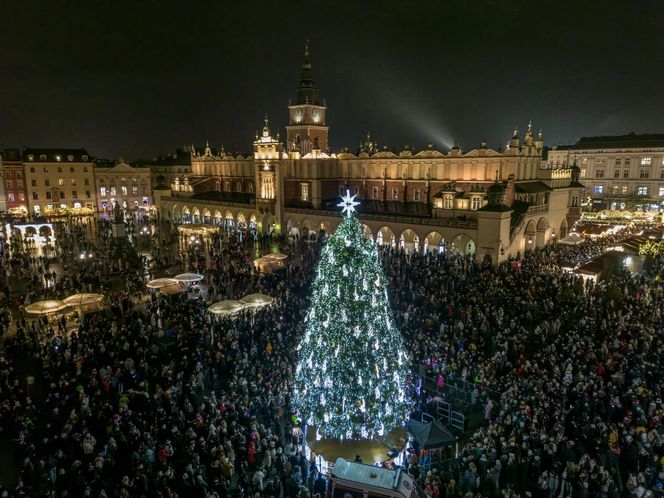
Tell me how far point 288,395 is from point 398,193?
34267 millimetres

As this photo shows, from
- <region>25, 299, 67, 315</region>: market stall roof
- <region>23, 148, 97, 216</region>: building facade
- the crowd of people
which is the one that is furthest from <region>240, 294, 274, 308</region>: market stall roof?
<region>23, 148, 97, 216</region>: building facade

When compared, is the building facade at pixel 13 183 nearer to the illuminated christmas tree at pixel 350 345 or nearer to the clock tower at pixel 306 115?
the clock tower at pixel 306 115

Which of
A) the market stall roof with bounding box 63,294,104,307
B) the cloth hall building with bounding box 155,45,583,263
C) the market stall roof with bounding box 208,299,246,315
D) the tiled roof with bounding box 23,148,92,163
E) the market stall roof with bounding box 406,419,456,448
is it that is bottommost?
the market stall roof with bounding box 406,419,456,448

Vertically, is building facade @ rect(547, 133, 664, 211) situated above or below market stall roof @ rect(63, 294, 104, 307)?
above

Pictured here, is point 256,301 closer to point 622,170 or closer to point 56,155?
point 56,155

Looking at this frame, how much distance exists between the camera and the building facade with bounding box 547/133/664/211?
185 feet

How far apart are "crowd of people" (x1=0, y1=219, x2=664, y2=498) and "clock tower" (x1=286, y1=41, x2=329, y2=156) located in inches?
1451

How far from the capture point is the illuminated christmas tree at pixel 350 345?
1103cm

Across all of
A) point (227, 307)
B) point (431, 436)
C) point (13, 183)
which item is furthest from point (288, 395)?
point (13, 183)

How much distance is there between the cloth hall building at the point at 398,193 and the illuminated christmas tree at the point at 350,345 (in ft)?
72.1

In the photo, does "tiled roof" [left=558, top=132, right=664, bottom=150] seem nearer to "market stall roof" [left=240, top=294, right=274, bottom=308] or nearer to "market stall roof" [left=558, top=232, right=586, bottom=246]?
"market stall roof" [left=558, top=232, right=586, bottom=246]

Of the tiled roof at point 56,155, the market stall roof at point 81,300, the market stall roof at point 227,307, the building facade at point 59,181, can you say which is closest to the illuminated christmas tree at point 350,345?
the market stall roof at point 227,307

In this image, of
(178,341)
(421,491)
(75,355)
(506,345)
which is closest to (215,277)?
(178,341)

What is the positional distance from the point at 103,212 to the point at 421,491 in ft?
224
